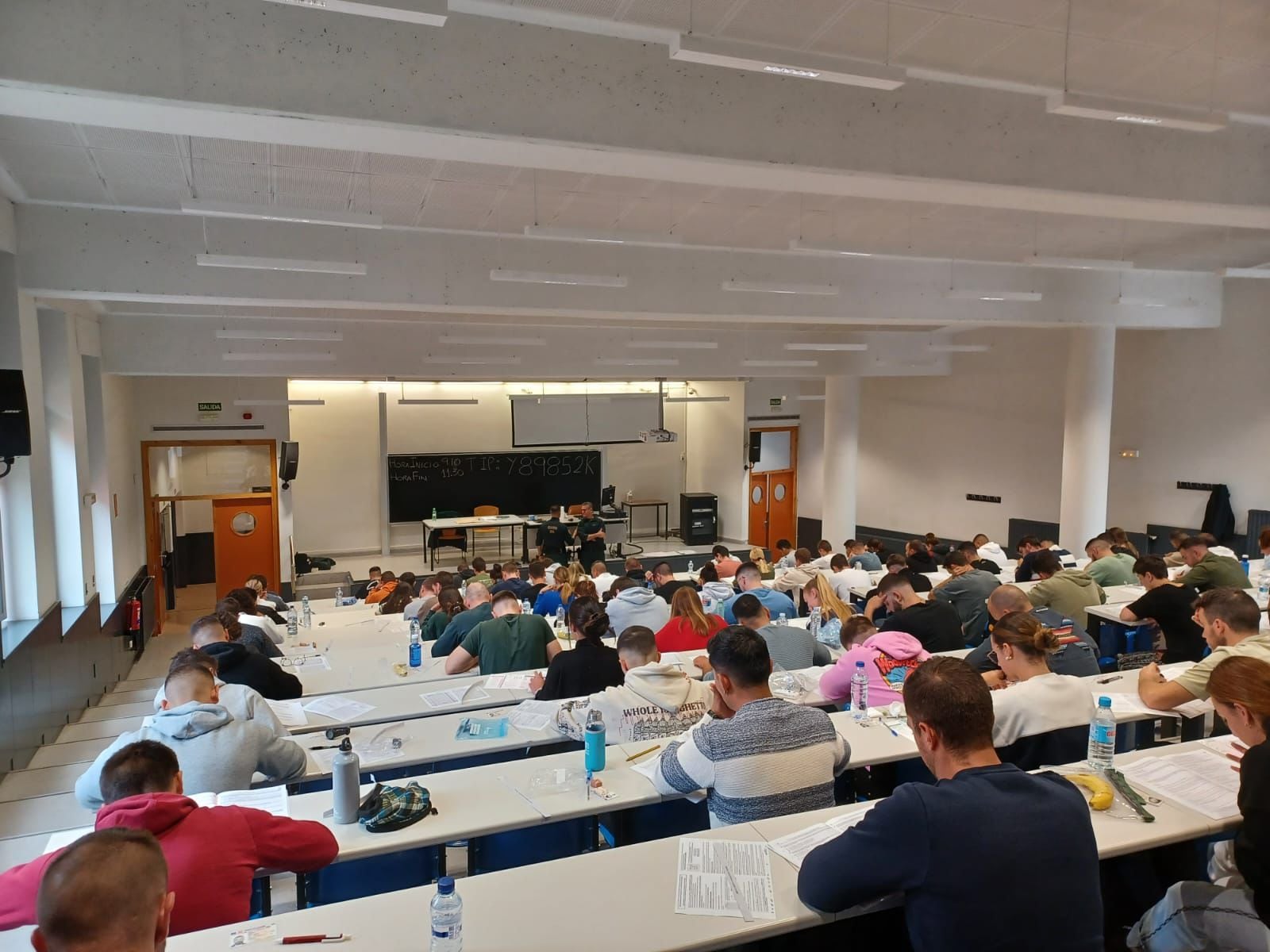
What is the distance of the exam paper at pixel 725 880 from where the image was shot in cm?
242

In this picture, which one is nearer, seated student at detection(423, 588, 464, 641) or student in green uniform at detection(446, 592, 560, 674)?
student in green uniform at detection(446, 592, 560, 674)

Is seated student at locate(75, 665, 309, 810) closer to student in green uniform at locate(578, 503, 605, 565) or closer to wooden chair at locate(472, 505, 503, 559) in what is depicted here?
student in green uniform at locate(578, 503, 605, 565)

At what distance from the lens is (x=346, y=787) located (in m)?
3.08

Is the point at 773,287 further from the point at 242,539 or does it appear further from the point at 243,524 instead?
the point at 242,539

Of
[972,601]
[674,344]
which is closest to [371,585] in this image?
[674,344]

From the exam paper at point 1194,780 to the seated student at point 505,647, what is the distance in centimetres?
328

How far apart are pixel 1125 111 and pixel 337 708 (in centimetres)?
498

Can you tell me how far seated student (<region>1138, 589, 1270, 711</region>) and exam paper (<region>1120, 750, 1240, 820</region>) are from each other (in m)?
0.52

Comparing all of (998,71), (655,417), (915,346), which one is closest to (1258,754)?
(998,71)

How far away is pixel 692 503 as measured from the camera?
18.4 meters

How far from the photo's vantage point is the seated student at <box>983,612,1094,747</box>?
11.6 ft

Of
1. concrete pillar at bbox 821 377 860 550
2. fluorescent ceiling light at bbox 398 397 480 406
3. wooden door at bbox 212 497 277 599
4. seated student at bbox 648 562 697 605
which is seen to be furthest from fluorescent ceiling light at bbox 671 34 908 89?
wooden door at bbox 212 497 277 599

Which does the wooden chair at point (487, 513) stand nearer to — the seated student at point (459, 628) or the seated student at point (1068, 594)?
the seated student at point (459, 628)

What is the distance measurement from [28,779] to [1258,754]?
22.5 feet
